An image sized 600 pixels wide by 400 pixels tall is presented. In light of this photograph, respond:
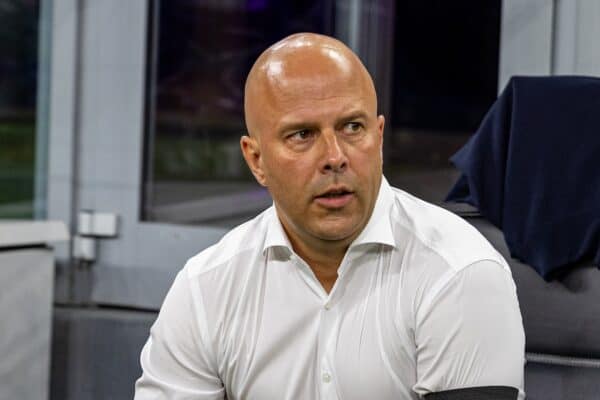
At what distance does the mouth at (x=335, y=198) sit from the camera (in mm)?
1370

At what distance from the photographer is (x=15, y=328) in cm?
242

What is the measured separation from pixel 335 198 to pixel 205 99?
4.99 feet

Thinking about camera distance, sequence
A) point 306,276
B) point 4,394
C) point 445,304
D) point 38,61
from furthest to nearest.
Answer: point 38,61 < point 4,394 < point 306,276 < point 445,304

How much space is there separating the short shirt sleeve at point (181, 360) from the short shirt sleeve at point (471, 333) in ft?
1.07

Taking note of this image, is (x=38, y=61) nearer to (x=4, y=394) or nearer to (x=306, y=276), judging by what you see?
(x=4, y=394)

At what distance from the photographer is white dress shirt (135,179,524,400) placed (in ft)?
4.38

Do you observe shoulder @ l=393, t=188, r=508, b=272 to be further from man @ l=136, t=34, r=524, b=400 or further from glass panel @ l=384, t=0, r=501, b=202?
glass panel @ l=384, t=0, r=501, b=202

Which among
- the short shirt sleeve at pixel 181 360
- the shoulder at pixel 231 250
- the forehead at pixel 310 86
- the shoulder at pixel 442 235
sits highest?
the forehead at pixel 310 86

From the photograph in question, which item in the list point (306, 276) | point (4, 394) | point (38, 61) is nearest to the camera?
point (306, 276)

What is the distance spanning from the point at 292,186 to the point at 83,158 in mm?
1471

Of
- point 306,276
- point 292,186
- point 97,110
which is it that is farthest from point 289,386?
point 97,110

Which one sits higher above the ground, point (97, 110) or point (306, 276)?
point (97, 110)

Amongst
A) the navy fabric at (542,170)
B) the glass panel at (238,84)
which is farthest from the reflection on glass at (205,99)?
the navy fabric at (542,170)

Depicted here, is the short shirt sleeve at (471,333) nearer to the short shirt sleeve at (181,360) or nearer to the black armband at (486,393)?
the black armband at (486,393)
